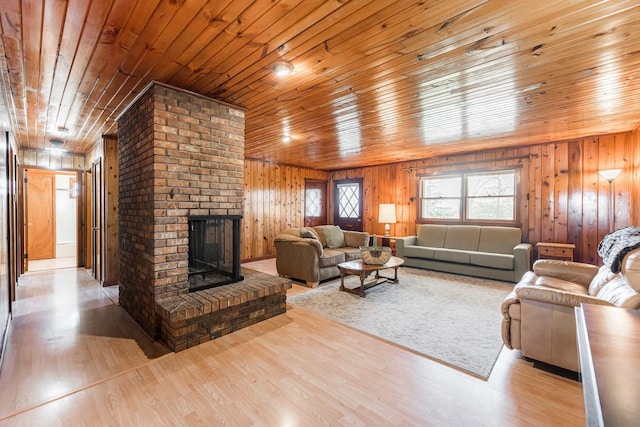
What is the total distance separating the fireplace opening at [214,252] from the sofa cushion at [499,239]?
14.5 ft

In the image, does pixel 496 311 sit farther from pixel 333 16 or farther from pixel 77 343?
pixel 77 343

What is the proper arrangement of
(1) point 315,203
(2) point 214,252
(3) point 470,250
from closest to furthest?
(2) point 214,252 → (3) point 470,250 → (1) point 315,203

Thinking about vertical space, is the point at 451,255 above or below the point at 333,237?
below

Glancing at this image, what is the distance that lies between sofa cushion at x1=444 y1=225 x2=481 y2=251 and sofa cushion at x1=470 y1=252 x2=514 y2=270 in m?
0.51

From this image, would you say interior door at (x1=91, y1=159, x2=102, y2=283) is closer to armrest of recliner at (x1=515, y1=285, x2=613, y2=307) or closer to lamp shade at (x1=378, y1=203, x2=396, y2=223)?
lamp shade at (x1=378, y1=203, x2=396, y2=223)

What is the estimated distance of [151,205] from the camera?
97.3 inches

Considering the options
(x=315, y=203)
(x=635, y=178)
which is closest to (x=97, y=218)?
(x=315, y=203)

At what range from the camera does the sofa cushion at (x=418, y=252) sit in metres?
5.22

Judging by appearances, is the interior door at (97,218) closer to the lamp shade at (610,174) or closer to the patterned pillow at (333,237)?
the patterned pillow at (333,237)

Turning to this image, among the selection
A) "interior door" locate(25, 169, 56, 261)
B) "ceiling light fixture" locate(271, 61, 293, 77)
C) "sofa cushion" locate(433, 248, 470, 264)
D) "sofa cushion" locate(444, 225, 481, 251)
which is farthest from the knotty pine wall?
"interior door" locate(25, 169, 56, 261)

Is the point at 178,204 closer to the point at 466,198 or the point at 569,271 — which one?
the point at 569,271

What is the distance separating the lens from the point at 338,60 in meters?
2.11

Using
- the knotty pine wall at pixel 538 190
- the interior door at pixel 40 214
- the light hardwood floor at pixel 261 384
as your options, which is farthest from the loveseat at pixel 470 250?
the interior door at pixel 40 214

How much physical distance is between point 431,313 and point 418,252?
7.62ft
